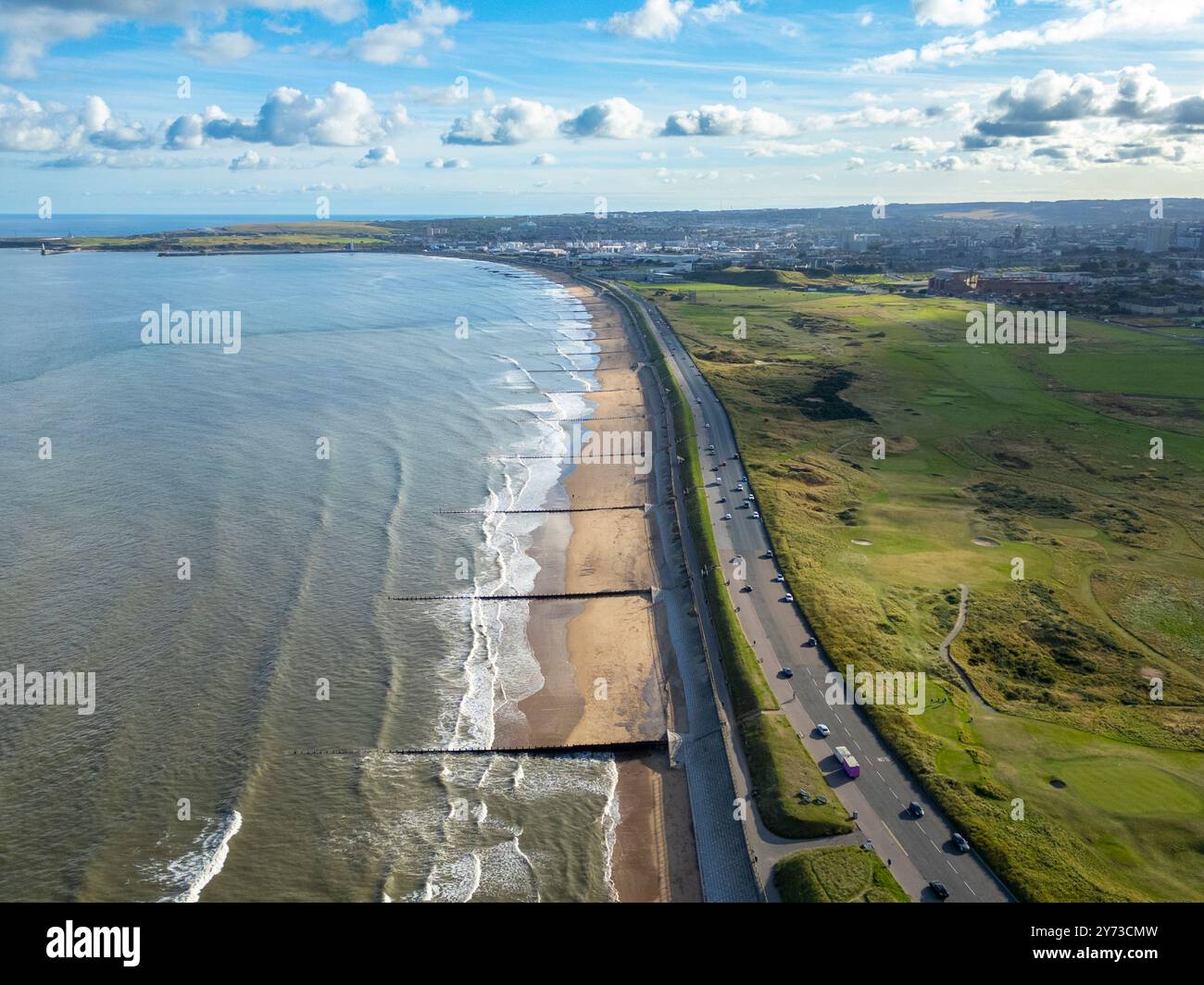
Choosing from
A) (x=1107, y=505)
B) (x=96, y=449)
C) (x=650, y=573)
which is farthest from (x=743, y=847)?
(x=96, y=449)

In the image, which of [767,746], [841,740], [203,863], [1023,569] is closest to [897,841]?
[841,740]

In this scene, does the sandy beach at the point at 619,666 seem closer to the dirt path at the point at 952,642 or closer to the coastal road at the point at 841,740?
the coastal road at the point at 841,740

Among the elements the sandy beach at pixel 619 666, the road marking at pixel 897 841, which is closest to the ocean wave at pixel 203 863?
the sandy beach at pixel 619 666

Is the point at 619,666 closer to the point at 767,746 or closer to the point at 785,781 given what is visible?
the point at 767,746

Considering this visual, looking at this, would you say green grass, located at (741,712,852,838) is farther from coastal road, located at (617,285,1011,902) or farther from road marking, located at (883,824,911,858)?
road marking, located at (883,824,911,858)

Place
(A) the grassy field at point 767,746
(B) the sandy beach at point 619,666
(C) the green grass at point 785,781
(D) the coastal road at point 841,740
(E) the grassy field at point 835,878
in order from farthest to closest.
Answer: (B) the sandy beach at point 619,666 < (A) the grassy field at point 767,746 < (C) the green grass at point 785,781 < (D) the coastal road at point 841,740 < (E) the grassy field at point 835,878

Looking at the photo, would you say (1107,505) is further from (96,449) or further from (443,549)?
(96,449)
